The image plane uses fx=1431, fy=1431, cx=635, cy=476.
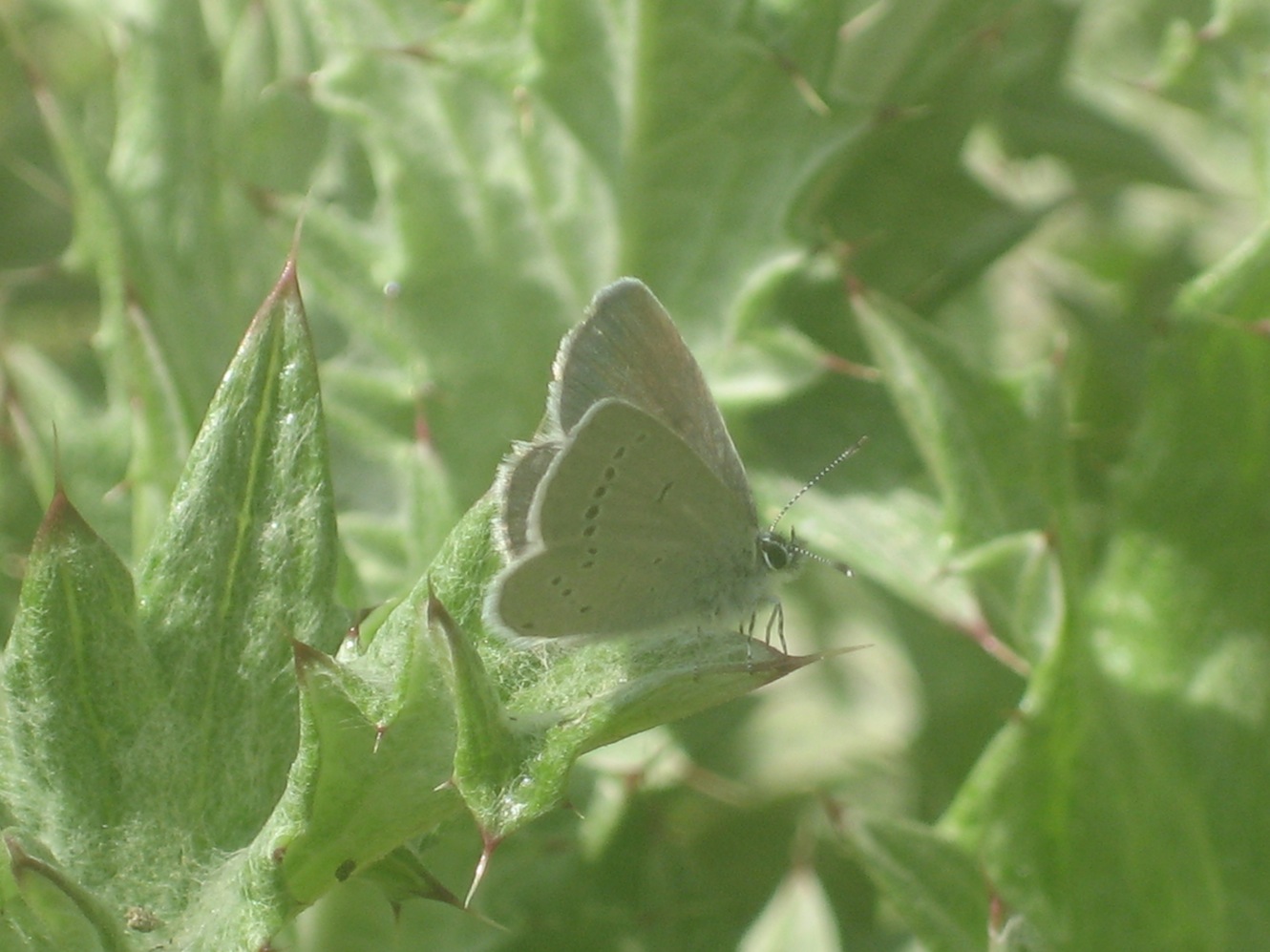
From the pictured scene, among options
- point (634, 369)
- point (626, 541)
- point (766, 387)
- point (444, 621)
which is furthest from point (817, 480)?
point (444, 621)

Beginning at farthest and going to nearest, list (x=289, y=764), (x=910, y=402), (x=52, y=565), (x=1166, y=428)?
(x=1166, y=428)
(x=910, y=402)
(x=289, y=764)
(x=52, y=565)

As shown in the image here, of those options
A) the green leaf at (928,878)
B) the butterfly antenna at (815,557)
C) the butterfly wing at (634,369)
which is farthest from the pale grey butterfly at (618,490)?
the green leaf at (928,878)

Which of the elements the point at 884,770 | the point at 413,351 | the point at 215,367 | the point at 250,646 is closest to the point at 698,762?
the point at 884,770

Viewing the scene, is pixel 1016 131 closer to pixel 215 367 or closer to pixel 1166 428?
pixel 1166 428

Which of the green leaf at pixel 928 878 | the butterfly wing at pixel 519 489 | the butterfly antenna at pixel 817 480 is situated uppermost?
the butterfly wing at pixel 519 489

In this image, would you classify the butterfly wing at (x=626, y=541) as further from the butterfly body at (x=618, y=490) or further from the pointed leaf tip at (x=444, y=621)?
the pointed leaf tip at (x=444, y=621)

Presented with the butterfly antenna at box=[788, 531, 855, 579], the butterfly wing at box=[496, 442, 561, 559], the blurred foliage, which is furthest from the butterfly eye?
the butterfly wing at box=[496, 442, 561, 559]

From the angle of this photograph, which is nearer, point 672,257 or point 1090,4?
point 672,257
